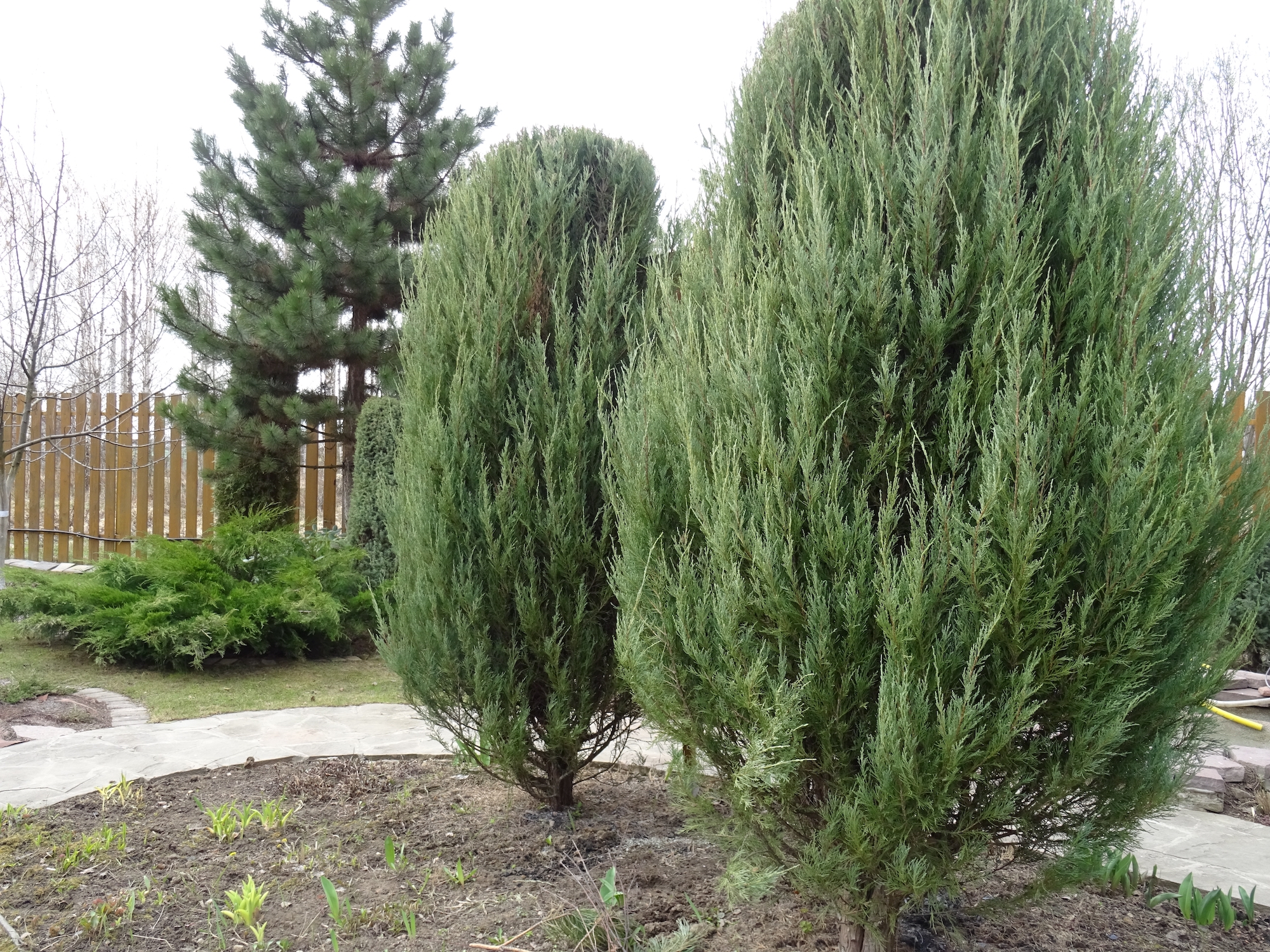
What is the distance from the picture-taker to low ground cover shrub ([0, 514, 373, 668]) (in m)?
6.87

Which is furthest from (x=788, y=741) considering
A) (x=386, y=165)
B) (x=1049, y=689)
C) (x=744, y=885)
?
(x=386, y=165)

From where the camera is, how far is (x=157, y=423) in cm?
1251

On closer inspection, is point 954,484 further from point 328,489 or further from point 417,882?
point 328,489

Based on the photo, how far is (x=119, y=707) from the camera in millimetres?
5879

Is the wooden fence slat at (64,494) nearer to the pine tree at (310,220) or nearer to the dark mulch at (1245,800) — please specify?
the pine tree at (310,220)

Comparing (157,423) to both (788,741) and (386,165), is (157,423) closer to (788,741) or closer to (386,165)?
(386,165)

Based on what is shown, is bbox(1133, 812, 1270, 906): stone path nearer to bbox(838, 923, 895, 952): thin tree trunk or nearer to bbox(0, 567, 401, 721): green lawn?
bbox(838, 923, 895, 952): thin tree trunk

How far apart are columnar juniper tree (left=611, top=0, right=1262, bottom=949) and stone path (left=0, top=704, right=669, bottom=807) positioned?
182 centimetres

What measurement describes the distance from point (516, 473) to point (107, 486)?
485 inches

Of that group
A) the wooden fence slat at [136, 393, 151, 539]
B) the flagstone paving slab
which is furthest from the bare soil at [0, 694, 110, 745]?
the wooden fence slat at [136, 393, 151, 539]

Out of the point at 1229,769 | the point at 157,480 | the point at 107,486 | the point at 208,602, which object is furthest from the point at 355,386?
the point at 1229,769

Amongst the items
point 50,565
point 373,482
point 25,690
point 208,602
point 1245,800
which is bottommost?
point 1245,800

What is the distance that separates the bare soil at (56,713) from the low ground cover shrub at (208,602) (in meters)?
0.91

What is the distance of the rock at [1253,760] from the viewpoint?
4.71 metres
